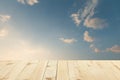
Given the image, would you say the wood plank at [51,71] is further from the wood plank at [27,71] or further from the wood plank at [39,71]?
the wood plank at [27,71]

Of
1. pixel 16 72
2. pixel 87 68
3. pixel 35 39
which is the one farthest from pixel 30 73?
pixel 35 39

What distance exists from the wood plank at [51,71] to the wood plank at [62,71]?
5cm

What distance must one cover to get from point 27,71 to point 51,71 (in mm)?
258

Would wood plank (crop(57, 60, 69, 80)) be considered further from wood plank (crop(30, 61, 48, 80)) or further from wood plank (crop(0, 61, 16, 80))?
wood plank (crop(0, 61, 16, 80))

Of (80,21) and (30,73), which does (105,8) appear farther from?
(30,73)

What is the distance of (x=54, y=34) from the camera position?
213 inches

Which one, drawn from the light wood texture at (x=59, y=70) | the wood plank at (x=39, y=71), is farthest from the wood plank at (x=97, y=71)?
the wood plank at (x=39, y=71)

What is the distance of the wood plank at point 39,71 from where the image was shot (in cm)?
260

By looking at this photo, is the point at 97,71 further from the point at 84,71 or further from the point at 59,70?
the point at 59,70

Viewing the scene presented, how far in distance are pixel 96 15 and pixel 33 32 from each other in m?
1.29

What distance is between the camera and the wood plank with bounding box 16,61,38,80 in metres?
2.61

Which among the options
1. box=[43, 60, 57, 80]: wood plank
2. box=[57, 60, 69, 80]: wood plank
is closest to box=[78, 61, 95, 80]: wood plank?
box=[57, 60, 69, 80]: wood plank

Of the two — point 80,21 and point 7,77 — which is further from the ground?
point 80,21

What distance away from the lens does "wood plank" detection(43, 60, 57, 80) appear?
8.51 ft
